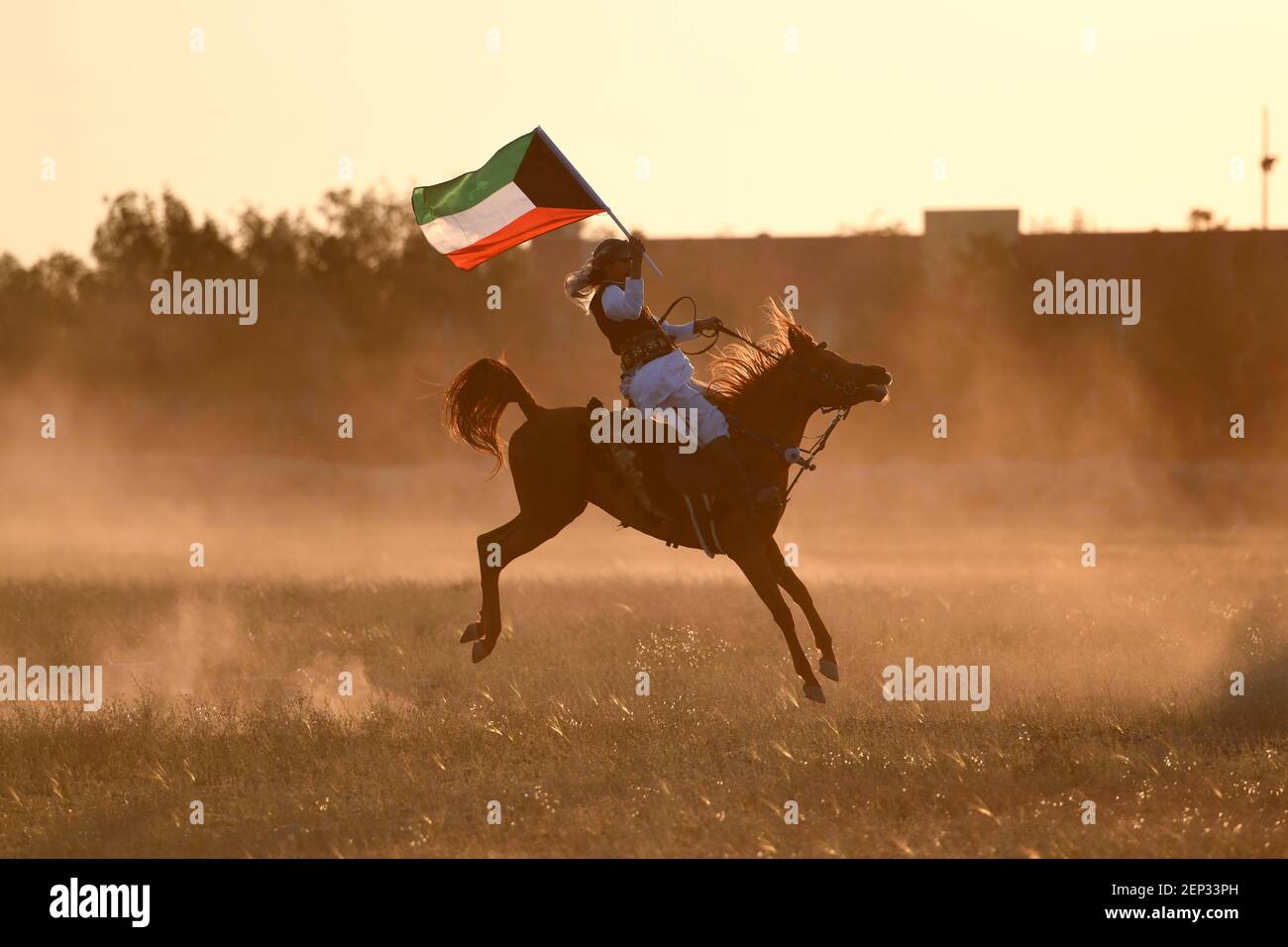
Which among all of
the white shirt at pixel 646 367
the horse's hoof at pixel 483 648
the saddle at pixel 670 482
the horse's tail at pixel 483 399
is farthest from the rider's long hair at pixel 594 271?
the horse's hoof at pixel 483 648

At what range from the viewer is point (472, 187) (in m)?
13.8

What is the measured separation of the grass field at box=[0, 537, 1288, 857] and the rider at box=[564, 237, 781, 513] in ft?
6.23

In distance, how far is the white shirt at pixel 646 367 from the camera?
12.8 m

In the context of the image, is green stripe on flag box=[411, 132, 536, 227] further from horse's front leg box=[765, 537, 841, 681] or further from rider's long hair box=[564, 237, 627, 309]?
horse's front leg box=[765, 537, 841, 681]

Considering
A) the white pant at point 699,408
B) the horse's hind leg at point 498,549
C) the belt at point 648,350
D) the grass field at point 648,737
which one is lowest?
the grass field at point 648,737

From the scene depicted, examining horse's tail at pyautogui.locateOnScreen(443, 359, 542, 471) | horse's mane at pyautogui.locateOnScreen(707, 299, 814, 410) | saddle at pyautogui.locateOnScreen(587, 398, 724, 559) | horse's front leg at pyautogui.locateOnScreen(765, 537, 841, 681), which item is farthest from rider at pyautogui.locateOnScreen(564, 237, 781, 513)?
horse's tail at pyautogui.locateOnScreen(443, 359, 542, 471)

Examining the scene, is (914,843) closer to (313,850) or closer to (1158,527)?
(313,850)

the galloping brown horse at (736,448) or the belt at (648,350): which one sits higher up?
the belt at (648,350)

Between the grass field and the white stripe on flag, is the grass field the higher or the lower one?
the lower one

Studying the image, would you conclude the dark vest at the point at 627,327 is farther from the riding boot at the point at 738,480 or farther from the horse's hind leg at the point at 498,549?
the horse's hind leg at the point at 498,549

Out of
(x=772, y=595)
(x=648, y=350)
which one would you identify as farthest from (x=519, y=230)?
(x=772, y=595)

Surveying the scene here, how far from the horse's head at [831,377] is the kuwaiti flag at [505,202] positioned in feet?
6.39

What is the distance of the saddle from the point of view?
13.0 m
